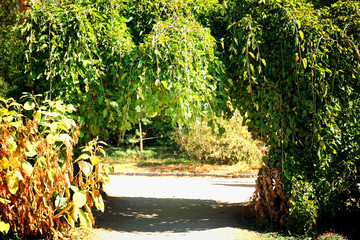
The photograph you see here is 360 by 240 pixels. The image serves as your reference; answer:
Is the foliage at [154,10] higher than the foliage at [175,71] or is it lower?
higher

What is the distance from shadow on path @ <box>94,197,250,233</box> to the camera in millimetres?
5426

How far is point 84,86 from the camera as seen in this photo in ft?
15.6

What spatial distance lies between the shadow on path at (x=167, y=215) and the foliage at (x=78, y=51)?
5.91 ft

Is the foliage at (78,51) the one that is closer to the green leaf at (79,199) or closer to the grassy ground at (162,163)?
the green leaf at (79,199)

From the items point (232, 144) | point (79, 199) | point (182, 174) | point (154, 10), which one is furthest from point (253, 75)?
point (182, 174)

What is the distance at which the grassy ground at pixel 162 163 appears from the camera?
12.5m

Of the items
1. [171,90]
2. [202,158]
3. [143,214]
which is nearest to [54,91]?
[171,90]

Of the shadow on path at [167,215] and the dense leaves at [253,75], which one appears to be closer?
the dense leaves at [253,75]

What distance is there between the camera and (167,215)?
6234 millimetres

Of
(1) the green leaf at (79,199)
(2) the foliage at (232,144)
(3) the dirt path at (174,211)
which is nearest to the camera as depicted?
(1) the green leaf at (79,199)

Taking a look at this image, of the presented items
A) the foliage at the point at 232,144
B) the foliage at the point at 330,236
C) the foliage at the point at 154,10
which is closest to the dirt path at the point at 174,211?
the foliage at the point at 330,236

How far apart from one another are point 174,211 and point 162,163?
758cm

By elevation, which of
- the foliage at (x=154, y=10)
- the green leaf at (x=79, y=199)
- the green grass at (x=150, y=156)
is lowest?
the green grass at (x=150, y=156)

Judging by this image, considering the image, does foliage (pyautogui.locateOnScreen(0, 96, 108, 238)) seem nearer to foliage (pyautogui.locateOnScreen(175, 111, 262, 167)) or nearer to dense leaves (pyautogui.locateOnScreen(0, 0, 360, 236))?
dense leaves (pyautogui.locateOnScreen(0, 0, 360, 236))
